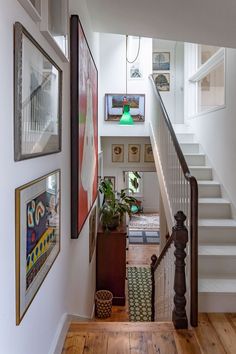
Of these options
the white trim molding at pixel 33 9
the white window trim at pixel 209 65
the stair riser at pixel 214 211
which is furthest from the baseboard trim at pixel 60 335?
the white window trim at pixel 209 65

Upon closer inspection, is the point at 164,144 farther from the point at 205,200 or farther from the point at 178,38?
the point at 178,38

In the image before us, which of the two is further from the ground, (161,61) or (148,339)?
(161,61)

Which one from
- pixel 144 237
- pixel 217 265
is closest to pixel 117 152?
pixel 217 265

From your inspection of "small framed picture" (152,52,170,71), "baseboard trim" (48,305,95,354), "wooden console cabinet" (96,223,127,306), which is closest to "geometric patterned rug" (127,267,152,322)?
"wooden console cabinet" (96,223,127,306)

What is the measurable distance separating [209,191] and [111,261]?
204 cm

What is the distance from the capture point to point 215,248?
3215mm

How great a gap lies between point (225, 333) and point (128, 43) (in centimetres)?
500

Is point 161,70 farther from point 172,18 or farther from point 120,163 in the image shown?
point 172,18

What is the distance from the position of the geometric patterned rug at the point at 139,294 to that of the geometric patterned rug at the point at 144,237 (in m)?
2.00

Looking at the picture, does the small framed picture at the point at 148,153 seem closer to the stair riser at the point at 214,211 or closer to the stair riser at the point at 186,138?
the stair riser at the point at 186,138

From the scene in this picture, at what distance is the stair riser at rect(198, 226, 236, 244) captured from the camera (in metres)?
3.40

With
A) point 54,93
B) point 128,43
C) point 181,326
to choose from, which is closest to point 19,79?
point 54,93

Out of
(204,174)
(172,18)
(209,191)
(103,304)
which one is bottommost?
(103,304)

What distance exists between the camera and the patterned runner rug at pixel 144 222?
10.7 m
